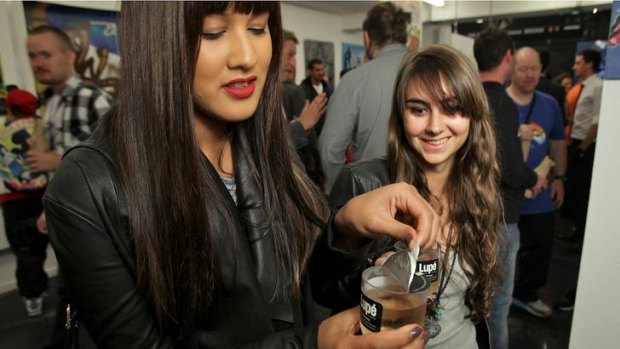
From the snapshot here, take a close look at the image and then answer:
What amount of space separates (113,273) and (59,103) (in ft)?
6.59

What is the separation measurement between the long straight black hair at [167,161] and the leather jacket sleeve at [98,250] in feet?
0.07

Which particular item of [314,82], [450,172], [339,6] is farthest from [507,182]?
[339,6]

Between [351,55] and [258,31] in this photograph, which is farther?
[351,55]

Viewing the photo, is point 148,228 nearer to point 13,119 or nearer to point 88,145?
point 88,145

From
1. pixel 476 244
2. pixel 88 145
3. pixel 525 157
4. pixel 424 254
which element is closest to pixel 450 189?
pixel 476 244

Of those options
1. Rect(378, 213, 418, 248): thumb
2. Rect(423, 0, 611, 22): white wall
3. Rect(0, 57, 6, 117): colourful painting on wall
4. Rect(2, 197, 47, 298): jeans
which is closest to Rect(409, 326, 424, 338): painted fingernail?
Rect(378, 213, 418, 248): thumb

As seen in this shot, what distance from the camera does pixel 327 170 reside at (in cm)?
236

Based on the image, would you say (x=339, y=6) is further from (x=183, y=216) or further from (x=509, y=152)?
(x=183, y=216)

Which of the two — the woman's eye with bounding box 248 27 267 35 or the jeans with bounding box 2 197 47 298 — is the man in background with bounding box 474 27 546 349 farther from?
the jeans with bounding box 2 197 47 298

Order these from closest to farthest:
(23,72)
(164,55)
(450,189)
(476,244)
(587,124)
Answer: (164,55) < (476,244) < (450,189) < (23,72) < (587,124)

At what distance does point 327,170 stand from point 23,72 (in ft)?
7.91

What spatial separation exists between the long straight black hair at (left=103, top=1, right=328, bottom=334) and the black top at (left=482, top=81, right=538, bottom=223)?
1522mm

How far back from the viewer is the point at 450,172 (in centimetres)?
142

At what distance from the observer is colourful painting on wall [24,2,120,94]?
3127 millimetres
